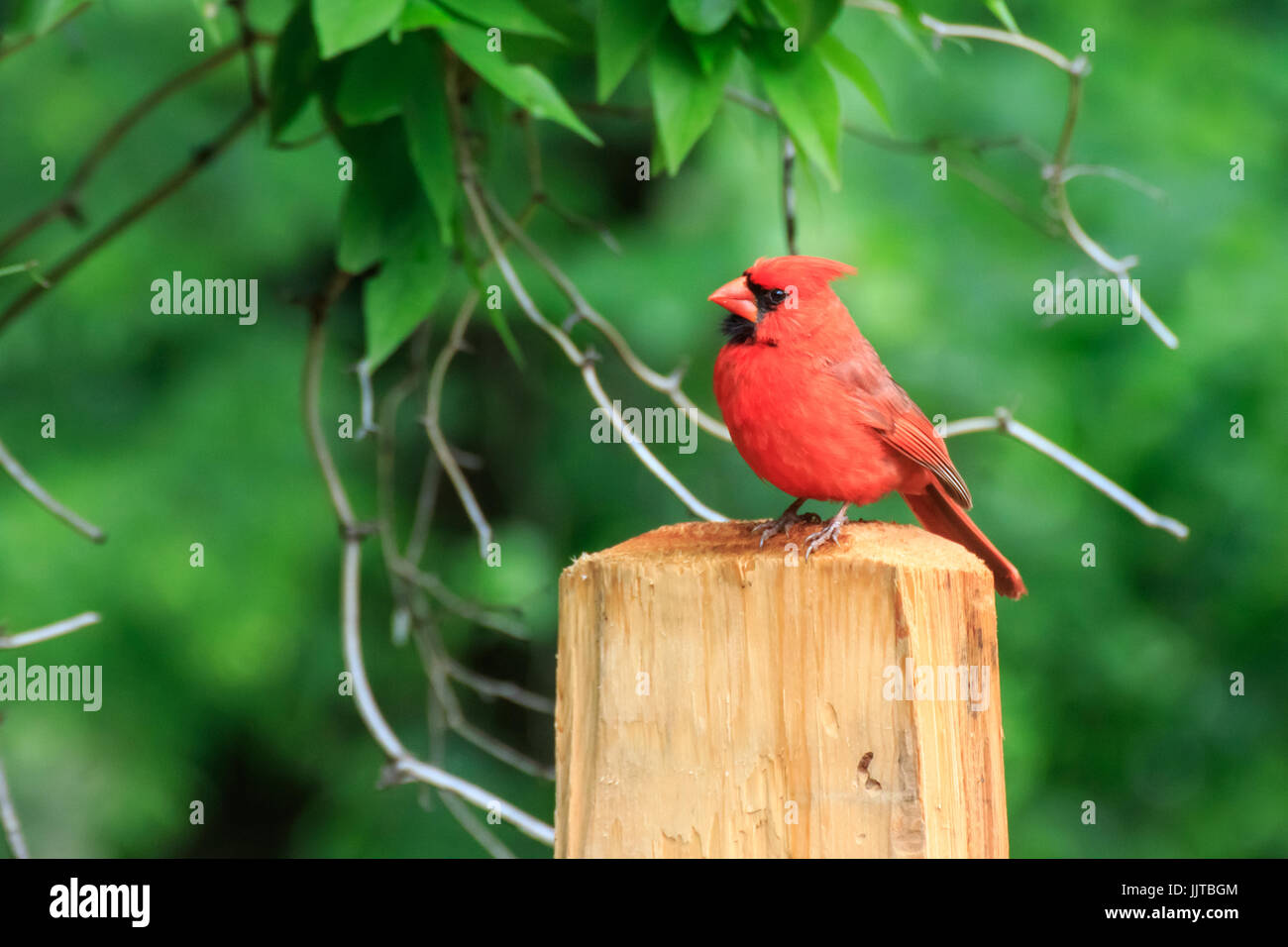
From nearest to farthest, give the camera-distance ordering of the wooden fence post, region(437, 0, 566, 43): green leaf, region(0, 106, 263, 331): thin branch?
the wooden fence post < region(437, 0, 566, 43): green leaf < region(0, 106, 263, 331): thin branch

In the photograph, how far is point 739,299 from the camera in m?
1.96

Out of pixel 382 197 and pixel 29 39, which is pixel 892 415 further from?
pixel 29 39

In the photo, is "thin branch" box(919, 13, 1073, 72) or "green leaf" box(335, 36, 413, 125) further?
"thin branch" box(919, 13, 1073, 72)

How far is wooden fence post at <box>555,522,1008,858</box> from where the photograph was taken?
1.56 metres

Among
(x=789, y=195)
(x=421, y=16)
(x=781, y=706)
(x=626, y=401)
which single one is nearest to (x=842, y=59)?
(x=789, y=195)

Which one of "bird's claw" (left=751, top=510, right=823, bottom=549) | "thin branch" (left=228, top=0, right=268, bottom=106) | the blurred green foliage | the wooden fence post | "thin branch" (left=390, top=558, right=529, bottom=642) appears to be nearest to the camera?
the wooden fence post

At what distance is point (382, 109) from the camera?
1910 mm

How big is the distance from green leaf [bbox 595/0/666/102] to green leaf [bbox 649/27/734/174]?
0.13ft

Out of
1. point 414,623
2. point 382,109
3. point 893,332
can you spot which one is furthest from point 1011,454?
point 382,109

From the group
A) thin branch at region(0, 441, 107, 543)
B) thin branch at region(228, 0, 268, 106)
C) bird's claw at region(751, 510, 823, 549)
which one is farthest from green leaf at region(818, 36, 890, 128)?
thin branch at region(0, 441, 107, 543)

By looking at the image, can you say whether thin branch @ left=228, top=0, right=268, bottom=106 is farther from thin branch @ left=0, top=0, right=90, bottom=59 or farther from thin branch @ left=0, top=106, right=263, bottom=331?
thin branch @ left=0, top=0, right=90, bottom=59

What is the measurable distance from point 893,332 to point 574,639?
9.12 feet

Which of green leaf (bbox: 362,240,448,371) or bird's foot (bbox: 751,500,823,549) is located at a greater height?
green leaf (bbox: 362,240,448,371)

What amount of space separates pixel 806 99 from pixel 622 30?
0.32m
